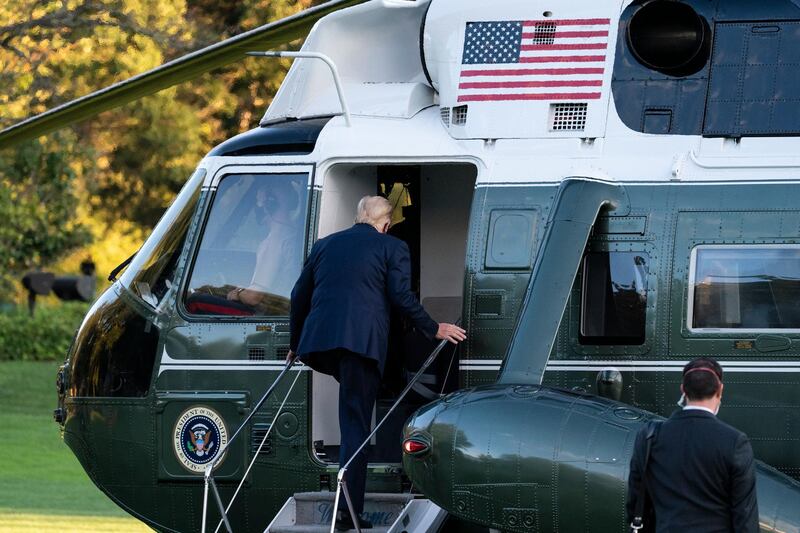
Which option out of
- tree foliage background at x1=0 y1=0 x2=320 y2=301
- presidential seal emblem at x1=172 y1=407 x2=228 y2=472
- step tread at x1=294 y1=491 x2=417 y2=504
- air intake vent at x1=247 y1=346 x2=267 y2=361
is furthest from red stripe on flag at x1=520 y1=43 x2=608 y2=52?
tree foliage background at x1=0 y1=0 x2=320 y2=301

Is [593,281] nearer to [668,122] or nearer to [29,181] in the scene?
[668,122]

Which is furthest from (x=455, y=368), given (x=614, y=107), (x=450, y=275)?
(x=614, y=107)

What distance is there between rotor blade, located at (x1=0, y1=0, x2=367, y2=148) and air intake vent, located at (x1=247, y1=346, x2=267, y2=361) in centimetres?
159

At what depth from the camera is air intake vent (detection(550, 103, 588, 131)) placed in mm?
8016

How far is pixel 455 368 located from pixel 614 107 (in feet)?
5.68

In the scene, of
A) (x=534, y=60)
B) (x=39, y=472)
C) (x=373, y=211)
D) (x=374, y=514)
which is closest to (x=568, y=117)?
(x=534, y=60)

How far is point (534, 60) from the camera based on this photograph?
26.7 feet

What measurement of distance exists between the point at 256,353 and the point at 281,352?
0.50 ft

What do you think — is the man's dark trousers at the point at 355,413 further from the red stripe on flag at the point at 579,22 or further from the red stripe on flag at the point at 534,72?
the red stripe on flag at the point at 579,22

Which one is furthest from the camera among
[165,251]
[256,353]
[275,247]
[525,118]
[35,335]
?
[35,335]

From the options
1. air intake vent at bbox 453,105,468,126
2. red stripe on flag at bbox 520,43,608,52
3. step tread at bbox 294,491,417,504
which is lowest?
step tread at bbox 294,491,417,504

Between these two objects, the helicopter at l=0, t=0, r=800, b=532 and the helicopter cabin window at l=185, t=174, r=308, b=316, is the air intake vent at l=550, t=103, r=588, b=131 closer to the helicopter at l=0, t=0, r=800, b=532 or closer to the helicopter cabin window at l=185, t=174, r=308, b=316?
the helicopter at l=0, t=0, r=800, b=532

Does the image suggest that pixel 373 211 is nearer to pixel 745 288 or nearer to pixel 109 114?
pixel 745 288

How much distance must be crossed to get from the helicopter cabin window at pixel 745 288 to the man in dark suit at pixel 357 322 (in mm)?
1266
